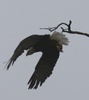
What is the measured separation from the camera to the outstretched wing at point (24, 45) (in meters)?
1.62

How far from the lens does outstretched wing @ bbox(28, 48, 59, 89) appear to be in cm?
175

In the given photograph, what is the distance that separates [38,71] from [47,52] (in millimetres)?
157

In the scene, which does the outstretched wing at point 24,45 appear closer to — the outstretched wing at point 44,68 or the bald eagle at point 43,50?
the bald eagle at point 43,50

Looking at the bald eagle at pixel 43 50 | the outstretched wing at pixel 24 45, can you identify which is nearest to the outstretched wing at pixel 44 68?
the bald eagle at pixel 43 50

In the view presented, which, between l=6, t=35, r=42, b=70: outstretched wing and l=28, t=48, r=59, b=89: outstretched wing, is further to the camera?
l=28, t=48, r=59, b=89: outstretched wing

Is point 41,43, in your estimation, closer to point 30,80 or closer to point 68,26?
point 30,80

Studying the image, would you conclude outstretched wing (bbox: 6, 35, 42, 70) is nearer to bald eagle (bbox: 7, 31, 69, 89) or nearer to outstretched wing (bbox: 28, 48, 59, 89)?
bald eagle (bbox: 7, 31, 69, 89)

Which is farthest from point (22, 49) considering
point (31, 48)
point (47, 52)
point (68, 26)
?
point (68, 26)

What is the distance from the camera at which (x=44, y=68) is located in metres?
1.89

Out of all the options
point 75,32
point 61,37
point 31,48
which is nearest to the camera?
point 75,32

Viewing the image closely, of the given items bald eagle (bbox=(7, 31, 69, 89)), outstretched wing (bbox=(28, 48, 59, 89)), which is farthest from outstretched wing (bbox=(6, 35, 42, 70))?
outstretched wing (bbox=(28, 48, 59, 89))

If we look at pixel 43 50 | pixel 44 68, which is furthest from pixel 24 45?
pixel 44 68

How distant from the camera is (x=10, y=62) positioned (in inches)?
68.4

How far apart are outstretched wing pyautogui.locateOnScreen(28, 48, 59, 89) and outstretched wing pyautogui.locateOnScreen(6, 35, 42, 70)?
0.52ft
